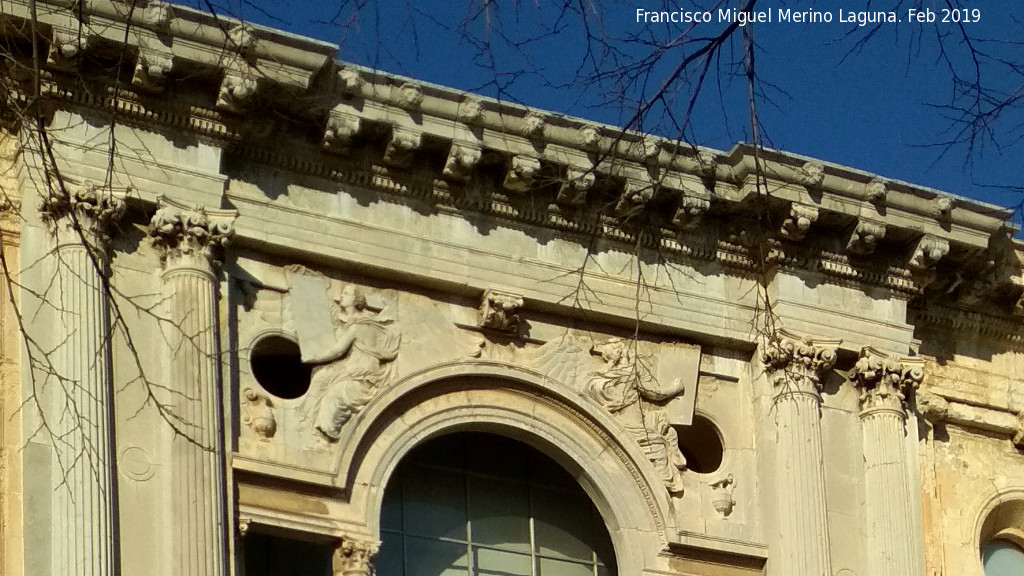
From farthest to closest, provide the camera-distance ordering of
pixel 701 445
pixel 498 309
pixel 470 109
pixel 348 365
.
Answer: pixel 701 445 → pixel 498 309 → pixel 470 109 → pixel 348 365

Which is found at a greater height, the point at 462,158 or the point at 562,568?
the point at 462,158

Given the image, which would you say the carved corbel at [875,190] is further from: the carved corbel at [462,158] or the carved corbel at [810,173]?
the carved corbel at [462,158]

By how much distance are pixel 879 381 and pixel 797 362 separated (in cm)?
86

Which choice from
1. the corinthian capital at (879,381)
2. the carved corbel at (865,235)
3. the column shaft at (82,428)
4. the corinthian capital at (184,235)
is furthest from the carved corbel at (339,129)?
the corinthian capital at (879,381)

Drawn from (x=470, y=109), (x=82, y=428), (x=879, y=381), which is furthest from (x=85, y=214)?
(x=879, y=381)

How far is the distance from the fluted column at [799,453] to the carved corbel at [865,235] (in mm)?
917

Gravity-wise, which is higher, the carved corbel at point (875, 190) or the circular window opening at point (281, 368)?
the carved corbel at point (875, 190)

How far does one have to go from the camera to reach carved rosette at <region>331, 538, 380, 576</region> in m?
20.3

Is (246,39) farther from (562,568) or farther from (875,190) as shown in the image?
(875,190)

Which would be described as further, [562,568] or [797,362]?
[797,362]

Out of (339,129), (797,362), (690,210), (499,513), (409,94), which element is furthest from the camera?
(797,362)

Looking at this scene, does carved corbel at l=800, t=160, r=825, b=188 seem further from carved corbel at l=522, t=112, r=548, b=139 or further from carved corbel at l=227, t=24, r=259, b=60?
carved corbel at l=227, t=24, r=259, b=60

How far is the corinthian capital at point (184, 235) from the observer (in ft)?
67.2

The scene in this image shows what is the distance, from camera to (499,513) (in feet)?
72.3
